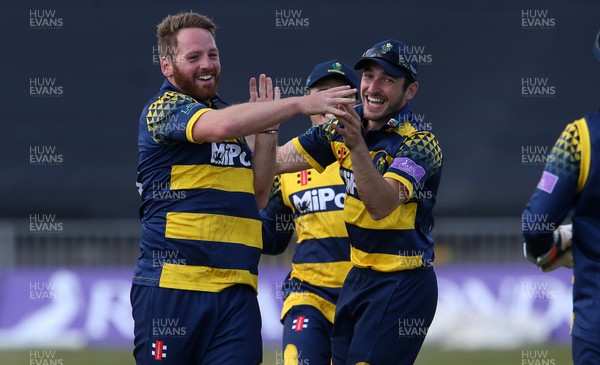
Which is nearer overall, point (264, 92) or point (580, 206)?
point (580, 206)

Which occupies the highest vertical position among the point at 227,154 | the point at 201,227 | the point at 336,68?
the point at 336,68

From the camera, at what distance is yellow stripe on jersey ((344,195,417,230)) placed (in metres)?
5.60


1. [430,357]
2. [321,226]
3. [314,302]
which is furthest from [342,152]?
[430,357]

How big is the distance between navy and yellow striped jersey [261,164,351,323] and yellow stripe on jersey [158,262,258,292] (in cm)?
148

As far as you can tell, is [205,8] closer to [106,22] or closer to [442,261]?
[106,22]

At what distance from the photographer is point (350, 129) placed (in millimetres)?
5289

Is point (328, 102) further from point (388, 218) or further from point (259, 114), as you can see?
point (388, 218)

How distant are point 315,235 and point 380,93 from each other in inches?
54.4

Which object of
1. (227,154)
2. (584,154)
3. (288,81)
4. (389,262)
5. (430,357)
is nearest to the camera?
(584,154)

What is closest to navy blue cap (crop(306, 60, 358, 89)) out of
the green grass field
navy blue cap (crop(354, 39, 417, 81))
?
navy blue cap (crop(354, 39, 417, 81))

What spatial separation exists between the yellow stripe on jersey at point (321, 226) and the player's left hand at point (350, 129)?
1.48m

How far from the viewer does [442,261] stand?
13.4 metres

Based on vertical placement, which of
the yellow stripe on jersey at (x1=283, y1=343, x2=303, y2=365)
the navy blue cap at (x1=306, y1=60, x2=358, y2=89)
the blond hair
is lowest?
the yellow stripe on jersey at (x1=283, y1=343, x2=303, y2=365)

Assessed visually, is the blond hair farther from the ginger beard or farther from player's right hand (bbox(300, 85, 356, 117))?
player's right hand (bbox(300, 85, 356, 117))
